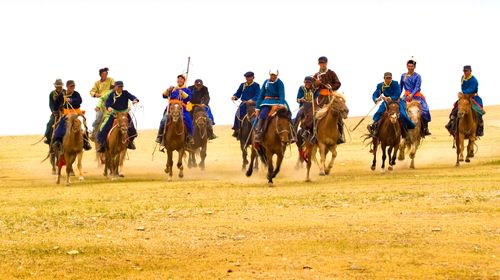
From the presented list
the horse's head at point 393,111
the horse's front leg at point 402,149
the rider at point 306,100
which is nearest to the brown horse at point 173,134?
the rider at point 306,100

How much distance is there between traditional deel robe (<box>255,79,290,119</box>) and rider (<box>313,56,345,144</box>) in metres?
2.30

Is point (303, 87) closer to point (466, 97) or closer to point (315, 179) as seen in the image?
point (315, 179)

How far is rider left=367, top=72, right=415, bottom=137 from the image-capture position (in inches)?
1142

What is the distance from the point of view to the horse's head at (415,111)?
1219 inches

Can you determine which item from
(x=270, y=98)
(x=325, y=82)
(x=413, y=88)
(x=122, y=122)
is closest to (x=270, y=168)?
(x=270, y=98)

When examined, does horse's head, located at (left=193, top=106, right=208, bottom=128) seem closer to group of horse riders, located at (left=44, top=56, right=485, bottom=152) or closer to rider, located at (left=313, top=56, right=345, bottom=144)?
group of horse riders, located at (left=44, top=56, right=485, bottom=152)

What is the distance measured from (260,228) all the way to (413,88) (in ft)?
52.6

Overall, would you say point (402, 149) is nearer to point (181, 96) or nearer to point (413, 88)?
point (413, 88)

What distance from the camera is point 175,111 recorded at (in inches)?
1105

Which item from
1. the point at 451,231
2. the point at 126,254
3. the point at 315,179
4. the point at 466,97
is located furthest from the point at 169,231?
the point at 466,97

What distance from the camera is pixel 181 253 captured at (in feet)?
46.4

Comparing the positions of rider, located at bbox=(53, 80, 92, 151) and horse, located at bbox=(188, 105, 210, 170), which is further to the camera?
horse, located at bbox=(188, 105, 210, 170)

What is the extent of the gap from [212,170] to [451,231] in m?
19.6

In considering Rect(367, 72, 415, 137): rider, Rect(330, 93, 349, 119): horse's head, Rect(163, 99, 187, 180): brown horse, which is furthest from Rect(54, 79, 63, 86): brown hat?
Rect(367, 72, 415, 137): rider
